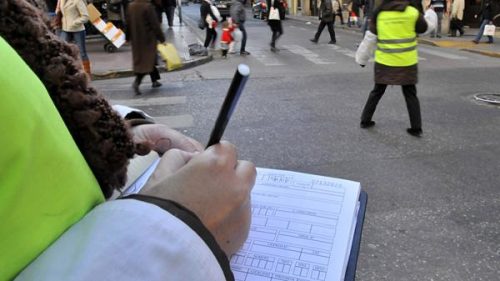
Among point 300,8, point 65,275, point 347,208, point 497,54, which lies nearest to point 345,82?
point 497,54

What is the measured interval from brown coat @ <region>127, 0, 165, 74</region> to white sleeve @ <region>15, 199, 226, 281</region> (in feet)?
24.6

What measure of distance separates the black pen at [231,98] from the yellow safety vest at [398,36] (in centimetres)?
499

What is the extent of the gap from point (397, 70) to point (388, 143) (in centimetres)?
87

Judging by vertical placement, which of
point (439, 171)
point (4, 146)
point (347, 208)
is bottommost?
point (439, 171)

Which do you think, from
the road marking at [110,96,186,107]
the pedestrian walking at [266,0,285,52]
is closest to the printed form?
the road marking at [110,96,186,107]

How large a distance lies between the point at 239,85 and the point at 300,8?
37.9 metres

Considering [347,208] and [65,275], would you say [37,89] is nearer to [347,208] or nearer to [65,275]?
[65,275]

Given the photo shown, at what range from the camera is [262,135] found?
18.3ft

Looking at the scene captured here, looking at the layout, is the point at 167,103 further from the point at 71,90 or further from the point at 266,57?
the point at 71,90

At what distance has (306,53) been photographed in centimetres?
1301

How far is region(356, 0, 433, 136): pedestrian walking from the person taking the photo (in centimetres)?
536

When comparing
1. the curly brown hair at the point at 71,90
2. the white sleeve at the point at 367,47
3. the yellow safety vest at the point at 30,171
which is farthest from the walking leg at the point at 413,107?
the yellow safety vest at the point at 30,171

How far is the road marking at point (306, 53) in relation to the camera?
1147cm

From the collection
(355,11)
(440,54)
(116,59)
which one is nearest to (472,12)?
(355,11)
